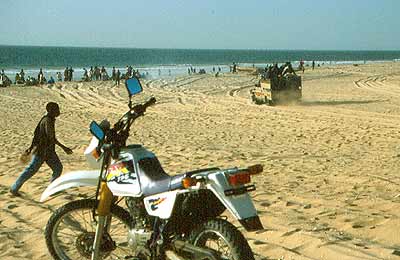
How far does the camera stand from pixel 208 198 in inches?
137

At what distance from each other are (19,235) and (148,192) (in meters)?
2.34

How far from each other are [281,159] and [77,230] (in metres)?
5.71

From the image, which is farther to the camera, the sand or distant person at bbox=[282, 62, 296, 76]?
distant person at bbox=[282, 62, 296, 76]

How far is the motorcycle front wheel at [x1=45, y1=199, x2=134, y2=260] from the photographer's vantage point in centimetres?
413

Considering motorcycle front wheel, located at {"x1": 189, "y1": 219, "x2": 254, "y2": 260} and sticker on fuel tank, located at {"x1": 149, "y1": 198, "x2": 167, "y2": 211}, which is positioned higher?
sticker on fuel tank, located at {"x1": 149, "y1": 198, "x2": 167, "y2": 211}

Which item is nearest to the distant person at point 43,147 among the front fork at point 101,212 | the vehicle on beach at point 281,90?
the front fork at point 101,212

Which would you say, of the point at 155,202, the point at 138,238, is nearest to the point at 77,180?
the point at 138,238

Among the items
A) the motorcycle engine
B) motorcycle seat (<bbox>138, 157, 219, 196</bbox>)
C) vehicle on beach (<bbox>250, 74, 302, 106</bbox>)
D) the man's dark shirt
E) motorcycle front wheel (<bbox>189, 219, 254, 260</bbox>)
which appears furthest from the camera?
vehicle on beach (<bbox>250, 74, 302, 106</bbox>)

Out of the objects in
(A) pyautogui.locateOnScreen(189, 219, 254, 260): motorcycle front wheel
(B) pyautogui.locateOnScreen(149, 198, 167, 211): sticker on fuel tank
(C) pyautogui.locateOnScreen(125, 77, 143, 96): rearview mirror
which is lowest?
(A) pyautogui.locateOnScreen(189, 219, 254, 260): motorcycle front wheel

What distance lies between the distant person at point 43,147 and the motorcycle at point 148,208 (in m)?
2.97

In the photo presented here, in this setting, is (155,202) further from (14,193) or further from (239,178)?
(14,193)

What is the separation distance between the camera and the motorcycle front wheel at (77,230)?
4133mm

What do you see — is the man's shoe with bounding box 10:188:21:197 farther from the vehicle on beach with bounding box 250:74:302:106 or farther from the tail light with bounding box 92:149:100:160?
the vehicle on beach with bounding box 250:74:302:106

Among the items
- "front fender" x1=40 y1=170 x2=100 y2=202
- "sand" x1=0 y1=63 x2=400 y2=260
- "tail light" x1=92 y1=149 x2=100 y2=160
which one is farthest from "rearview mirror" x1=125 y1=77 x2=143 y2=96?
"sand" x1=0 y1=63 x2=400 y2=260
